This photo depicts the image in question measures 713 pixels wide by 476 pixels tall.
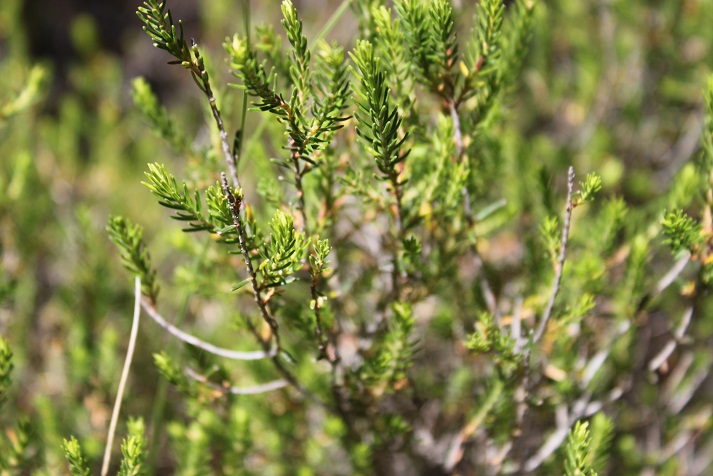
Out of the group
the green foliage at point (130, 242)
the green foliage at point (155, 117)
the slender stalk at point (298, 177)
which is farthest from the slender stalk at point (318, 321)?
the green foliage at point (155, 117)

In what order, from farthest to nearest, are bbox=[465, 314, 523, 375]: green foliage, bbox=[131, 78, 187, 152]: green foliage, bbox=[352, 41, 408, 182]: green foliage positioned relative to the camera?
1. bbox=[131, 78, 187, 152]: green foliage
2. bbox=[465, 314, 523, 375]: green foliage
3. bbox=[352, 41, 408, 182]: green foliage

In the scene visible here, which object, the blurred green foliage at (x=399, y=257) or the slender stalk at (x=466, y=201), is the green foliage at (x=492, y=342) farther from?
the slender stalk at (x=466, y=201)

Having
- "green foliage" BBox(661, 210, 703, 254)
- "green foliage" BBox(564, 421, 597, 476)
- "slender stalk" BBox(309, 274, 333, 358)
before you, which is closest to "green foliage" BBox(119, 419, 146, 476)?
"slender stalk" BBox(309, 274, 333, 358)

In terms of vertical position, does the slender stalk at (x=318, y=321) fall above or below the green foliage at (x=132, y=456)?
above

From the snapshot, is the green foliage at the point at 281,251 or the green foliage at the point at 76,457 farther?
the green foliage at the point at 76,457

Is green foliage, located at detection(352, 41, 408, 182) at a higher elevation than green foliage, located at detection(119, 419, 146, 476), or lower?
higher

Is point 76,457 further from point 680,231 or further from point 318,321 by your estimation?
point 680,231

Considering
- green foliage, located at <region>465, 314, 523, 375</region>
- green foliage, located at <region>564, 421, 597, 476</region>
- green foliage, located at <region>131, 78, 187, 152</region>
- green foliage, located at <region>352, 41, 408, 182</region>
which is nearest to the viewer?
green foliage, located at <region>352, 41, 408, 182</region>

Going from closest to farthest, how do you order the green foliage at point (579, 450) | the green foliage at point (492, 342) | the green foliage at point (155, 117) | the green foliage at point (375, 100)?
1. the green foliage at point (375, 100)
2. the green foliage at point (579, 450)
3. the green foliage at point (492, 342)
4. the green foliage at point (155, 117)

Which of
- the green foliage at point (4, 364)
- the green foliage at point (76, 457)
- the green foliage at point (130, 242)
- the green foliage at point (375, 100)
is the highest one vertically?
the green foliage at point (375, 100)

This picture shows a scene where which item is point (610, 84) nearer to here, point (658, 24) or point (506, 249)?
point (658, 24)

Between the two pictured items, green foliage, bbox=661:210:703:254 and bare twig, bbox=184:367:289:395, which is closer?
green foliage, bbox=661:210:703:254

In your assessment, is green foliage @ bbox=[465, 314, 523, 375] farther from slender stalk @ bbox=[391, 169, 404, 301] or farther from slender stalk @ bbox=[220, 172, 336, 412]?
slender stalk @ bbox=[220, 172, 336, 412]

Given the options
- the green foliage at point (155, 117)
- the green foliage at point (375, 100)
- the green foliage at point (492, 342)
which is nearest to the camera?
the green foliage at point (375, 100)
